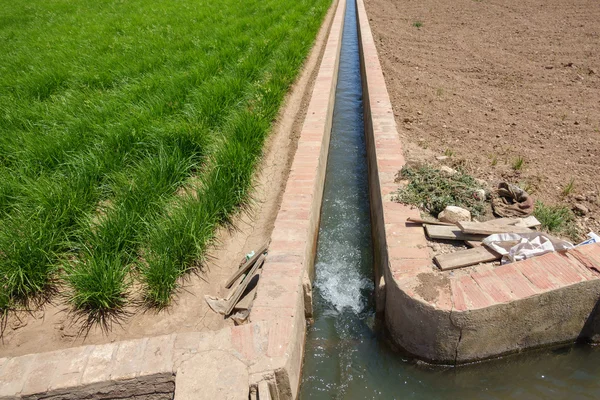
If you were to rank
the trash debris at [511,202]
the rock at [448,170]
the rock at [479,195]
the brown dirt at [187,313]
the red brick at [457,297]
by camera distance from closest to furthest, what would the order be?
the red brick at [457,297]
the brown dirt at [187,313]
the trash debris at [511,202]
the rock at [479,195]
the rock at [448,170]

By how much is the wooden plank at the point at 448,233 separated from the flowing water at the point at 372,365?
1.99 ft

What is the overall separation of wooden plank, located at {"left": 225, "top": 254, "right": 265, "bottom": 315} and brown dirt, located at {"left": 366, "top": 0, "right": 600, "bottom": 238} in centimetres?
174

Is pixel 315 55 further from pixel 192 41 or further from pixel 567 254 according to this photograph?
pixel 567 254

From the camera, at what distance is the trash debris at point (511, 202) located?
2.78 metres

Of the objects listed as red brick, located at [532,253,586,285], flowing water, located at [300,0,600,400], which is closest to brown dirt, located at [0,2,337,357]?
flowing water, located at [300,0,600,400]

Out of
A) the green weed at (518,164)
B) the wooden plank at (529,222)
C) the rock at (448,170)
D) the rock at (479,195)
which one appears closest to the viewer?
the wooden plank at (529,222)

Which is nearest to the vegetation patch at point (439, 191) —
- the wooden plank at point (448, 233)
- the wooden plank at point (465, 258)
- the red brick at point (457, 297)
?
the wooden plank at point (448, 233)

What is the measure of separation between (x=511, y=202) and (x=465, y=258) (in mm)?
798

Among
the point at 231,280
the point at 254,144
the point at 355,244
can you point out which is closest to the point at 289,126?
the point at 254,144

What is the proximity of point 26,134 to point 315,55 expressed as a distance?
16.0 feet

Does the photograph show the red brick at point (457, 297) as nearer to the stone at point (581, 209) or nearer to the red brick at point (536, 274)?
the red brick at point (536, 274)

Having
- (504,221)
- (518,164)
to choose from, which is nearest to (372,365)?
(504,221)

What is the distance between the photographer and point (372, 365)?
2352 mm

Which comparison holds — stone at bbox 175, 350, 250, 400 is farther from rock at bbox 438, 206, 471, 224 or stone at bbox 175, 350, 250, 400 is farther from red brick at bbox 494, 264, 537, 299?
rock at bbox 438, 206, 471, 224
